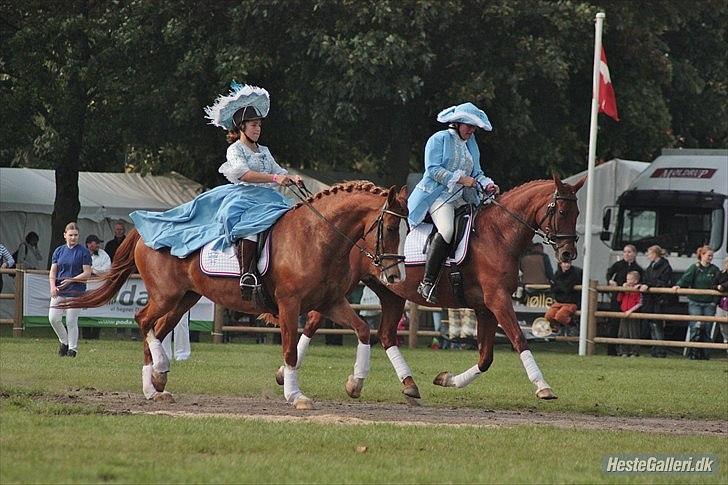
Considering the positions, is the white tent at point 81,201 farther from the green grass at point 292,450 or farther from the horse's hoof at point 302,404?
the green grass at point 292,450

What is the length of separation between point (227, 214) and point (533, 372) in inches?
125

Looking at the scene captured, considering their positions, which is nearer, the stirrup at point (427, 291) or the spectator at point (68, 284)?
the stirrup at point (427, 291)

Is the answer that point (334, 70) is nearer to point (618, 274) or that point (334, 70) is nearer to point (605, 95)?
point (605, 95)

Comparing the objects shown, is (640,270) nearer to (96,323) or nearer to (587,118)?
(587,118)

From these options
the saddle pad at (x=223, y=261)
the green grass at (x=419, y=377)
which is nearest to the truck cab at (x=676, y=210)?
the green grass at (x=419, y=377)

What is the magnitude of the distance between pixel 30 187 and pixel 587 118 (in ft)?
39.0

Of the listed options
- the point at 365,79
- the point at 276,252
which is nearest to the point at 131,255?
the point at 276,252

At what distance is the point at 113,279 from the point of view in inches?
606

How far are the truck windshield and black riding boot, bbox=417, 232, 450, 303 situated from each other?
50.1 ft

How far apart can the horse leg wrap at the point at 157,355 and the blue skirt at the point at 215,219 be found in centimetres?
83

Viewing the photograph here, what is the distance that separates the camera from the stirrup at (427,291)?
14969 mm

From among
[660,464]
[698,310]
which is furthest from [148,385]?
[698,310]

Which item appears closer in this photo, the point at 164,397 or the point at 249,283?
→ the point at 249,283

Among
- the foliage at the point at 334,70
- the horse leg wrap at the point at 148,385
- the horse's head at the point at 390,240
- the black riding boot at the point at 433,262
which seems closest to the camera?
the horse's head at the point at 390,240
